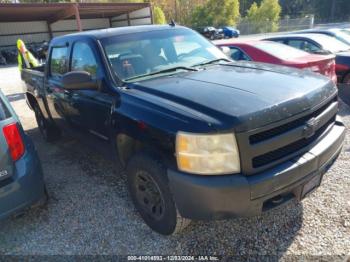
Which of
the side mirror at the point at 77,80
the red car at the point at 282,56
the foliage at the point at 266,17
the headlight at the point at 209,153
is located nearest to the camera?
the headlight at the point at 209,153

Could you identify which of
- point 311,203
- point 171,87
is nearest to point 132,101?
point 171,87

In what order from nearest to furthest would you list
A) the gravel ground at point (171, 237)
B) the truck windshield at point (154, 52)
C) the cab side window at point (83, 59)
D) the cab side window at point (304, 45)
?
the gravel ground at point (171, 237), the truck windshield at point (154, 52), the cab side window at point (83, 59), the cab side window at point (304, 45)

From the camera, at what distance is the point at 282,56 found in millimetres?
5832

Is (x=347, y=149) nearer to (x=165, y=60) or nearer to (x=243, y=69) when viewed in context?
(x=243, y=69)

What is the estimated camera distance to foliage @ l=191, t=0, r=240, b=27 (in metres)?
41.4

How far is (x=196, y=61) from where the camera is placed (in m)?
3.46

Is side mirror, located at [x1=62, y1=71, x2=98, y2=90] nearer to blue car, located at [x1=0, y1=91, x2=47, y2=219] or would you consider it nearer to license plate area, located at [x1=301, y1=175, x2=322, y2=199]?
blue car, located at [x1=0, y1=91, x2=47, y2=219]

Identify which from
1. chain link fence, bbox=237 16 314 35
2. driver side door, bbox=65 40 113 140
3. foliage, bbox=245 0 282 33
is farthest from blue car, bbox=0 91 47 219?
foliage, bbox=245 0 282 33

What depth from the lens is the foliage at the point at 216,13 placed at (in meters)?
41.4

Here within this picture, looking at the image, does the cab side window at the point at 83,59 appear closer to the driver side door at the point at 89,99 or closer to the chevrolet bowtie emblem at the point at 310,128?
the driver side door at the point at 89,99

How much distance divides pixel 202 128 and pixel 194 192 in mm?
453

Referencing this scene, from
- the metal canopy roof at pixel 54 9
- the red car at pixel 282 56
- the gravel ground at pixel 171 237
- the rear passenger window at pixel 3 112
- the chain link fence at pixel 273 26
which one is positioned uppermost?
the metal canopy roof at pixel 54 9

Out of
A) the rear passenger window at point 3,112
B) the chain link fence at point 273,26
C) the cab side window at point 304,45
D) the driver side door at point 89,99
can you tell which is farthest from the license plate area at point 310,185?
the chain link fence at point 273,26

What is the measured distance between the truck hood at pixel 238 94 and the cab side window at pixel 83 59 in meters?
0.71
